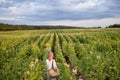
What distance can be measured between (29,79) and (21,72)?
2305 millimetres

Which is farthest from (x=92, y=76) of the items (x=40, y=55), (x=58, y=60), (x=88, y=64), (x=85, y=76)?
(x=40, y=55)

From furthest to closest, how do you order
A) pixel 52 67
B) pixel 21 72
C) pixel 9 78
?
pixel 21 72 → pixel 9 78 → pixel 52 67

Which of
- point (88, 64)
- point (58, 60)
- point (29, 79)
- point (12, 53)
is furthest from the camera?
point (12, 53)

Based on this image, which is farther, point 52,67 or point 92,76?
point 92,76

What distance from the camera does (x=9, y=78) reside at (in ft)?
42.7

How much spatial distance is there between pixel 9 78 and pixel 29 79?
1401mm

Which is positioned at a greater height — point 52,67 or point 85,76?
point 52,67

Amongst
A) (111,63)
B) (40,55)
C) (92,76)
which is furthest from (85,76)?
(40,55)

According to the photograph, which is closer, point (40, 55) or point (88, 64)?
point (88, 64)

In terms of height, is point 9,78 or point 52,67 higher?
point 52,67

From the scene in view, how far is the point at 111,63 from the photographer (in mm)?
15594

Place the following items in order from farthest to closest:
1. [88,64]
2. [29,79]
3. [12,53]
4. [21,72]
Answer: [12,53], [88,64], [21,72], [29,79]

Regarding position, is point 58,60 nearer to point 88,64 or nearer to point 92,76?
point 88,64

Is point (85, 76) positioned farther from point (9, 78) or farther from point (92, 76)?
point (9, 78)
